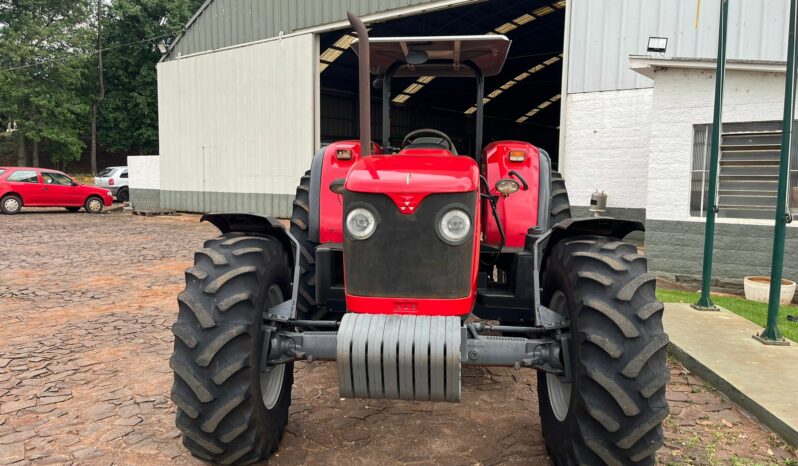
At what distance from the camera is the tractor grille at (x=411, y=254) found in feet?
9.87

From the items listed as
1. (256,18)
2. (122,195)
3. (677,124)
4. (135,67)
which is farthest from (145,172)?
(135,67)

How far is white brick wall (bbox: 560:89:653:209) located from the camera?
11.8m

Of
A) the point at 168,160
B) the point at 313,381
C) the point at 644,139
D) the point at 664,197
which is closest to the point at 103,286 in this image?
the point at 313,381

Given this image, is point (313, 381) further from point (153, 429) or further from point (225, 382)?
point (225, 382)

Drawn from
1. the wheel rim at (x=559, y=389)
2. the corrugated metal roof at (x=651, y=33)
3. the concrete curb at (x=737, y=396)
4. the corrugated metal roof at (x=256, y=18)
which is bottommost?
the concrete curb at (x=737, y=396)

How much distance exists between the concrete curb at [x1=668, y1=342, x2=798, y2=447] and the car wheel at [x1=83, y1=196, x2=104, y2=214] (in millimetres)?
20313

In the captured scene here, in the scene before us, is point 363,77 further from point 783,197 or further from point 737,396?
point 783,197

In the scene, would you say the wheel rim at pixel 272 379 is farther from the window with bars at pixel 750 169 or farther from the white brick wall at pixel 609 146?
the white brick wall at pixel 609 146

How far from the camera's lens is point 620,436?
2.80 m

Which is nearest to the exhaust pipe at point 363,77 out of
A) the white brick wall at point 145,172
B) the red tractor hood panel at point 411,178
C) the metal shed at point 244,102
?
the red tractor hood panel at point 411,178

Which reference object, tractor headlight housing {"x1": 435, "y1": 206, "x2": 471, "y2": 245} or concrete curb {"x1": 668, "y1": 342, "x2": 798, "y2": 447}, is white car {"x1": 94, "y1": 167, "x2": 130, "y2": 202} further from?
tractor headlight housing {"x1": 435, "y1": 206, "x2": 471, "y2": 245}

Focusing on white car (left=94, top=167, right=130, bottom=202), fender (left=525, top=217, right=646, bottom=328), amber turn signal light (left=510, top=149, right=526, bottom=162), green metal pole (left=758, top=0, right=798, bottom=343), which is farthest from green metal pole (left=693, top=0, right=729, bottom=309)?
white car (left=94, top=167, right=130, bottom=202)

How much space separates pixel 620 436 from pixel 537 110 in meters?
34.8

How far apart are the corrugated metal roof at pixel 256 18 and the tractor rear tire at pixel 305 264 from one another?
10173mm
